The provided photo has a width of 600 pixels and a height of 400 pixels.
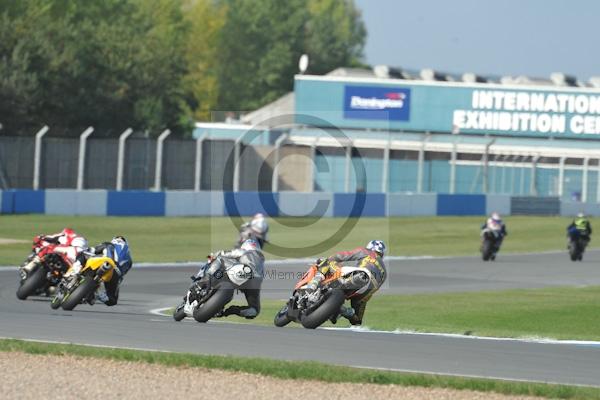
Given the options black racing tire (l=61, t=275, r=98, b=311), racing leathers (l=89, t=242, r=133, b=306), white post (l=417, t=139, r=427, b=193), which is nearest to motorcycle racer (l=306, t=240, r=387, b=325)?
black racing tire (l=61, t=275, r=98, b=311)

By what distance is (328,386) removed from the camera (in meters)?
10.6

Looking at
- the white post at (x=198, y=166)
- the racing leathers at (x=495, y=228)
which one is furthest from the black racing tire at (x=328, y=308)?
the white post at (x=198, y=166)

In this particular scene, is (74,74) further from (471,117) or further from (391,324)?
(391,324)

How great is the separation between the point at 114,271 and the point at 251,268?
9.11ft

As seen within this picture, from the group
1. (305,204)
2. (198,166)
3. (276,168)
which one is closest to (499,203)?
(276,168)

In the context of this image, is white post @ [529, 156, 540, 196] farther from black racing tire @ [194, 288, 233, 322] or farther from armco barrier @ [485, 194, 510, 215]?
black racing tire @ [194, 288, 233, 322]

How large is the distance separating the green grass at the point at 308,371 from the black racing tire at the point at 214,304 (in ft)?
8.74

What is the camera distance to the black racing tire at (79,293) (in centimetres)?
1603

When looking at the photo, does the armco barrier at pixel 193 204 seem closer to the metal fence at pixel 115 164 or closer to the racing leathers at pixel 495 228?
the metal fence at pixel 115 164

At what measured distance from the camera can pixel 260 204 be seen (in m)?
40.2

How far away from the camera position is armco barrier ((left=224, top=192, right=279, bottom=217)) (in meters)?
39.1

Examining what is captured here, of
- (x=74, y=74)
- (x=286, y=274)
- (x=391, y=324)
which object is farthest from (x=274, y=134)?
(x=391, y=324)

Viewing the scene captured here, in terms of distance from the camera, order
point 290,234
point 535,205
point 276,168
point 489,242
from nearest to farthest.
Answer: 1. point 489,242
2. point 290,234
3. point 276,168
4. point 535,205

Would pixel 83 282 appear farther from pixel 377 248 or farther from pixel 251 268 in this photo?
pixel 377 248
